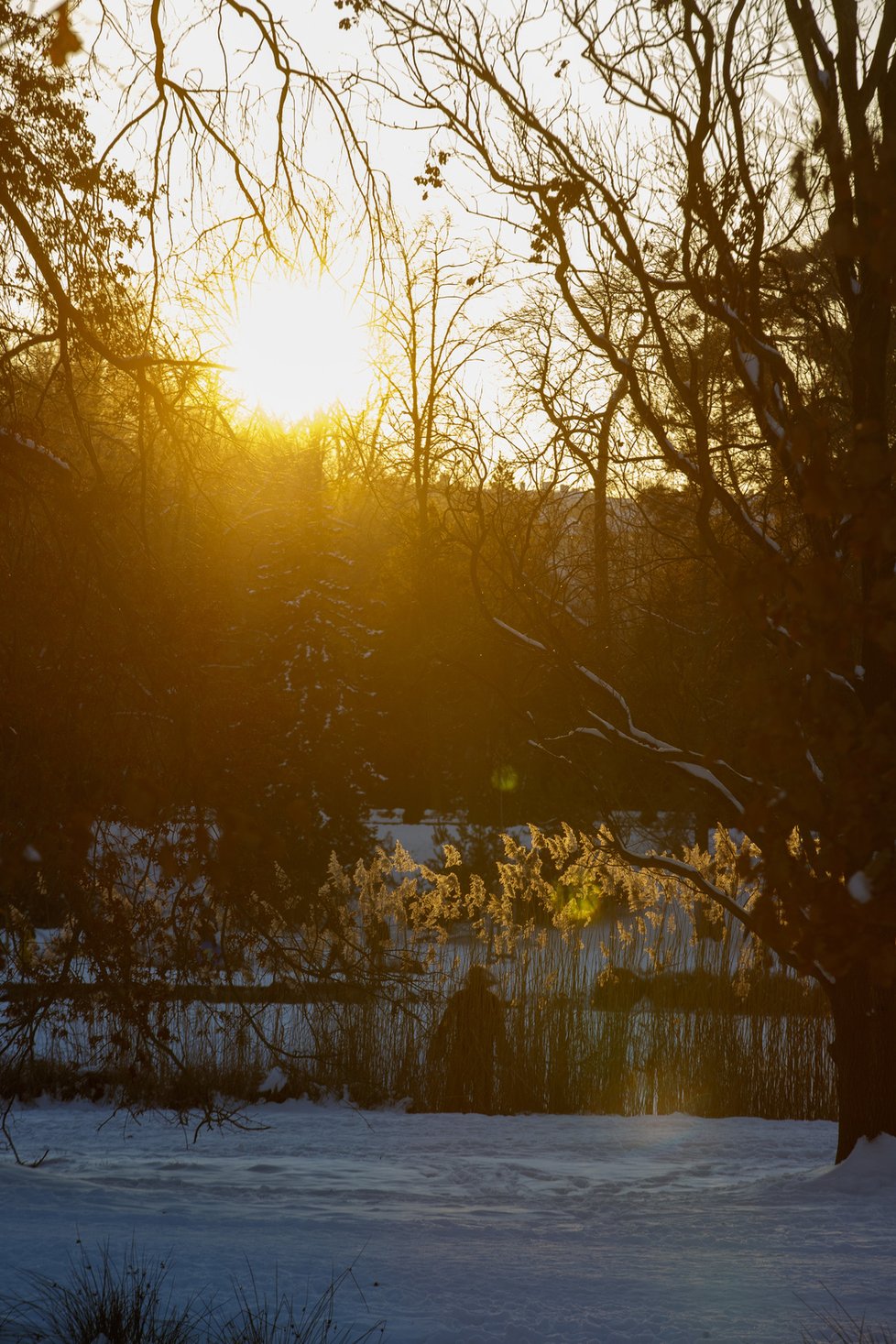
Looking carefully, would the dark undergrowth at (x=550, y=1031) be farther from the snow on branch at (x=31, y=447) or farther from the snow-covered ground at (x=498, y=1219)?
the snow on branch at (x=31, y=447)

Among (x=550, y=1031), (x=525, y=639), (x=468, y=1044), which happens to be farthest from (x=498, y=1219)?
(x=550, y=1031)

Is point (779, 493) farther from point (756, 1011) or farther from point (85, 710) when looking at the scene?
point (85, 710)

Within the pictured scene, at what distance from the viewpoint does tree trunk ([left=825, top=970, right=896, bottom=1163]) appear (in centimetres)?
586

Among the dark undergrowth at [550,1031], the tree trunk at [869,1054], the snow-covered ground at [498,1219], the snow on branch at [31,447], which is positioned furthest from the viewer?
the dark undergrowth at [550,1031]

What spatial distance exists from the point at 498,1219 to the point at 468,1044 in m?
3.31

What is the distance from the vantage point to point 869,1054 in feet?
19.4

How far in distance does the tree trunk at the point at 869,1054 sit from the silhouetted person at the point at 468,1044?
2991mm

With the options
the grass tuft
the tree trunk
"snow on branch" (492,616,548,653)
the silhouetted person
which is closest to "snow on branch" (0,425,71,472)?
the grass tuft

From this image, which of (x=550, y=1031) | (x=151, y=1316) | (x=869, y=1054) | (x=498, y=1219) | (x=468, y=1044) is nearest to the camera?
(x=151, y=1316)

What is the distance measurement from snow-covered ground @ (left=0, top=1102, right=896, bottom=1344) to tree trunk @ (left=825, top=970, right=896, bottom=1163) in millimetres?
126

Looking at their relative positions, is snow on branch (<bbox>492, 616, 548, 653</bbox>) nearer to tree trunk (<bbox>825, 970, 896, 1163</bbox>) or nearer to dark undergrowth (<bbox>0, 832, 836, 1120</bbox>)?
dark undergrowth (<bbox>0, 832, 836, 1120</bbox>)

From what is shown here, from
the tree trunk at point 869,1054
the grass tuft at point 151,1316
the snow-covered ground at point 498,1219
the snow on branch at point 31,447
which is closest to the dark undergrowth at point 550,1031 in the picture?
the snow-covered ground at point 498,1219

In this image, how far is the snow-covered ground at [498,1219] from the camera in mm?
3984

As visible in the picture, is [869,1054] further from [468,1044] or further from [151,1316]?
[151,1316]
